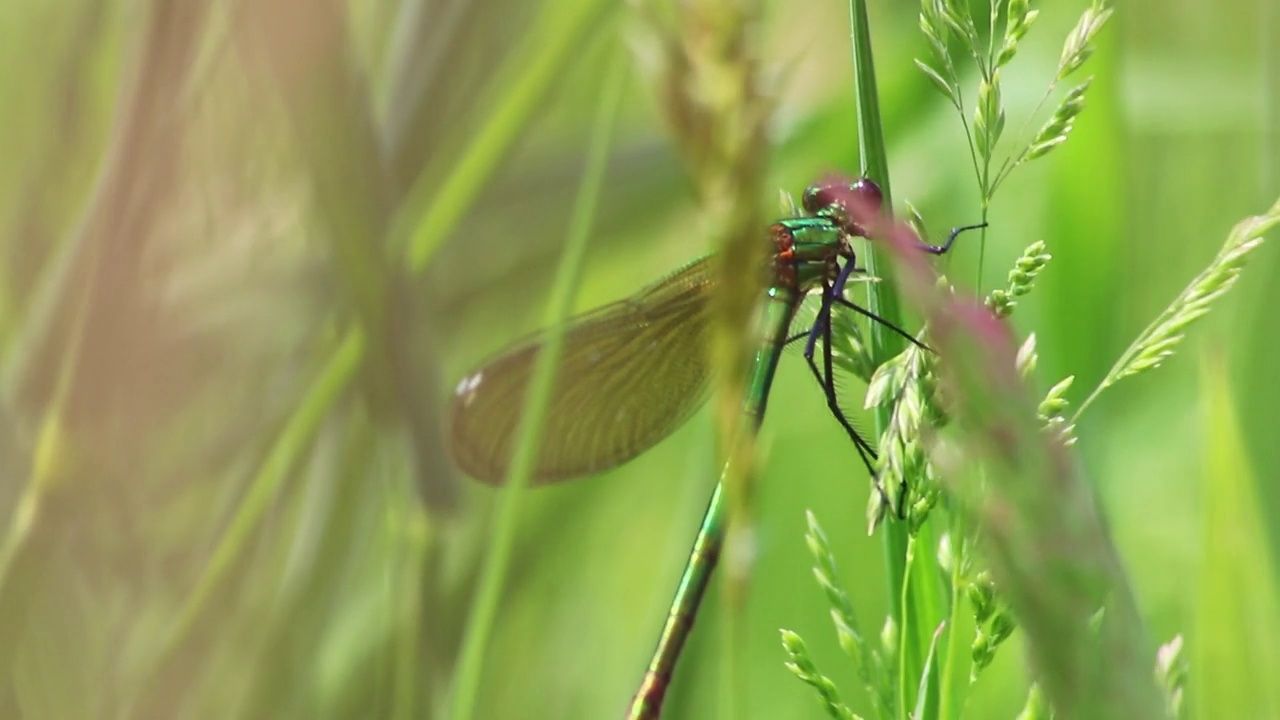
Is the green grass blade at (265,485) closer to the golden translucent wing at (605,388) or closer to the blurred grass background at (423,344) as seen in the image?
the blurred grass background at (423,344)

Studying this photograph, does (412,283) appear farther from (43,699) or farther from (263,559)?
(43,699)

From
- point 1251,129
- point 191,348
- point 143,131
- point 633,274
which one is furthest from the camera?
point 633,274

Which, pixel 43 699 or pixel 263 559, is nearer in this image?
pixel 43 699

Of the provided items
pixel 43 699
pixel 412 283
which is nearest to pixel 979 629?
pixel 412 283

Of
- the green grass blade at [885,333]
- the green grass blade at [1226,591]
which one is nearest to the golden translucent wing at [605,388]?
the green grass blade at [885,333]

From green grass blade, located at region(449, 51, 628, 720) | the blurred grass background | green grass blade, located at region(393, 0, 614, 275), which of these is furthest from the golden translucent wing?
green grass blade, located at region(449, 51, 628, 720)
